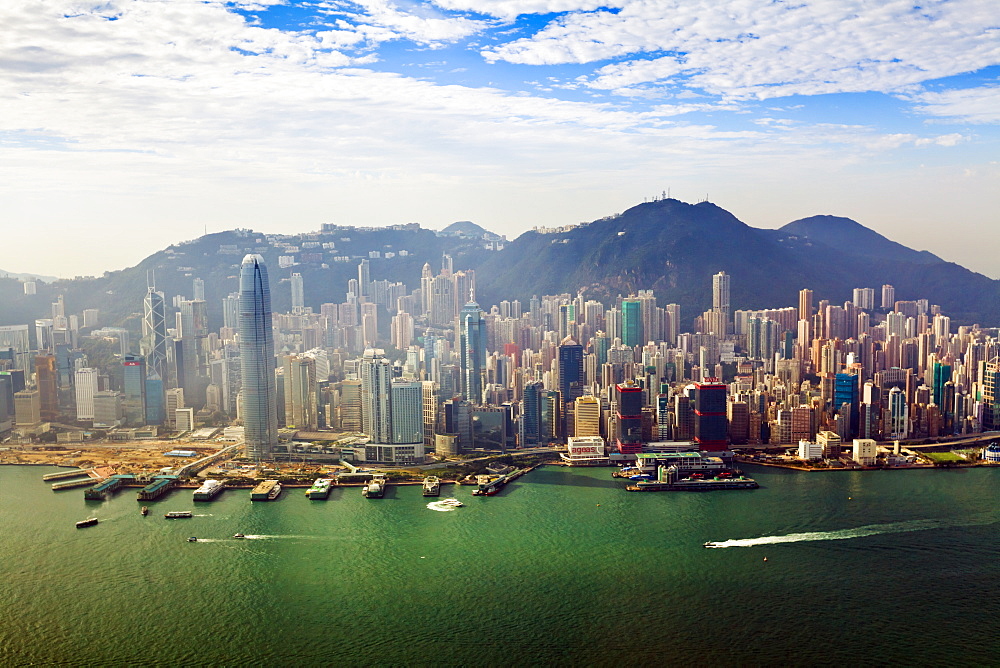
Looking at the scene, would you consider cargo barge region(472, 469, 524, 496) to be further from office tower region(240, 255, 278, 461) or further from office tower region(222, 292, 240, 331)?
office tower region(222, 292, 240, 331)

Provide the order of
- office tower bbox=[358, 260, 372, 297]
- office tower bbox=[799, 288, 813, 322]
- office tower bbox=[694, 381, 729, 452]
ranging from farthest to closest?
office tower bbox=[358, 260, 372, 297], office tower bbox=[799, 288, 813, 322], office tower bbox=[694, 381, 729, 452]

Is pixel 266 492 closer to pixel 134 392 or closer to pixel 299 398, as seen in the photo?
pixel 299 398

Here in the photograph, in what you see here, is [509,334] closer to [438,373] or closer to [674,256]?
[438,373]

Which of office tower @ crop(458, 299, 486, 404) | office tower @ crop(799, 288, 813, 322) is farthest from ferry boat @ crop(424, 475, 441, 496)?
office tower @ crop(799, 288, 813, 322)

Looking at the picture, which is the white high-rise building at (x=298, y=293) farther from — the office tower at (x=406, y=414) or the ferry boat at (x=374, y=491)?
the ferry boat at (x=374, y=491)

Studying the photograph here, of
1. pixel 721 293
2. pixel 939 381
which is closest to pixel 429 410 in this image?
pixel 939 381

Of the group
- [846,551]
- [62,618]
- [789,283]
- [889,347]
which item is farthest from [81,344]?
[789,283]

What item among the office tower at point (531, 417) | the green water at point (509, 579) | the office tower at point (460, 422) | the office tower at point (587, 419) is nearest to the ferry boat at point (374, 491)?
the green water at point (509, 579)
